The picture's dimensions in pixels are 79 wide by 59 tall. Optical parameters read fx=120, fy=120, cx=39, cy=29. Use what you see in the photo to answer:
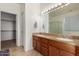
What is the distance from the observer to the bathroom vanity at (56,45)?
242 cm

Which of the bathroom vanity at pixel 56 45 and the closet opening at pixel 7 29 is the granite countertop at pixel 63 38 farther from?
the closet opening at pixel 7 29

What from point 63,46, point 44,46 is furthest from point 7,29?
point 63,46

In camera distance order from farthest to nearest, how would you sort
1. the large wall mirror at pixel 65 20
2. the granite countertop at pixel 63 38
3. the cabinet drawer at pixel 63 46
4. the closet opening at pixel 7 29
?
the closet opening at pixel 7 29, the large wall mirror at pixel 65 20, the granite countertop at pixel 63 38, the cabinet drawer at pixel 63 46

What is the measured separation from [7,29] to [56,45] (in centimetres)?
187

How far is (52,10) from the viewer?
371cm

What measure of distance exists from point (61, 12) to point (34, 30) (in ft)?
3.46

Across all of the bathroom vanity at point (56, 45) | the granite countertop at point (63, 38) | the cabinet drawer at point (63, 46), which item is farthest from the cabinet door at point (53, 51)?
the granite countertop at point (63, 38)

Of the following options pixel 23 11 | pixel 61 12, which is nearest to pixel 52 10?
pixel 61 12

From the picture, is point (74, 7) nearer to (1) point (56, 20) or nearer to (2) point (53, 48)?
(1) point (56, 20)

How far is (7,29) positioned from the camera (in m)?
4.04

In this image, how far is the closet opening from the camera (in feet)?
12.6

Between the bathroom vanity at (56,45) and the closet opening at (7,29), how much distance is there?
0.83 meters

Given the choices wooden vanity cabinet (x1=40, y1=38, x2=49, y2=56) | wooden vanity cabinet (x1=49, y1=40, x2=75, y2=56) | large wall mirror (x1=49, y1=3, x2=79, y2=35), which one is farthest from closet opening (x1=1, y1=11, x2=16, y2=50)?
wooden vanity cabinet (x1=49, y1=40, x2=75, y2=56)

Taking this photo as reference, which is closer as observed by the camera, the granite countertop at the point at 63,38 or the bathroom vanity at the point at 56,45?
the bathroom vanity at the point at 56,45
